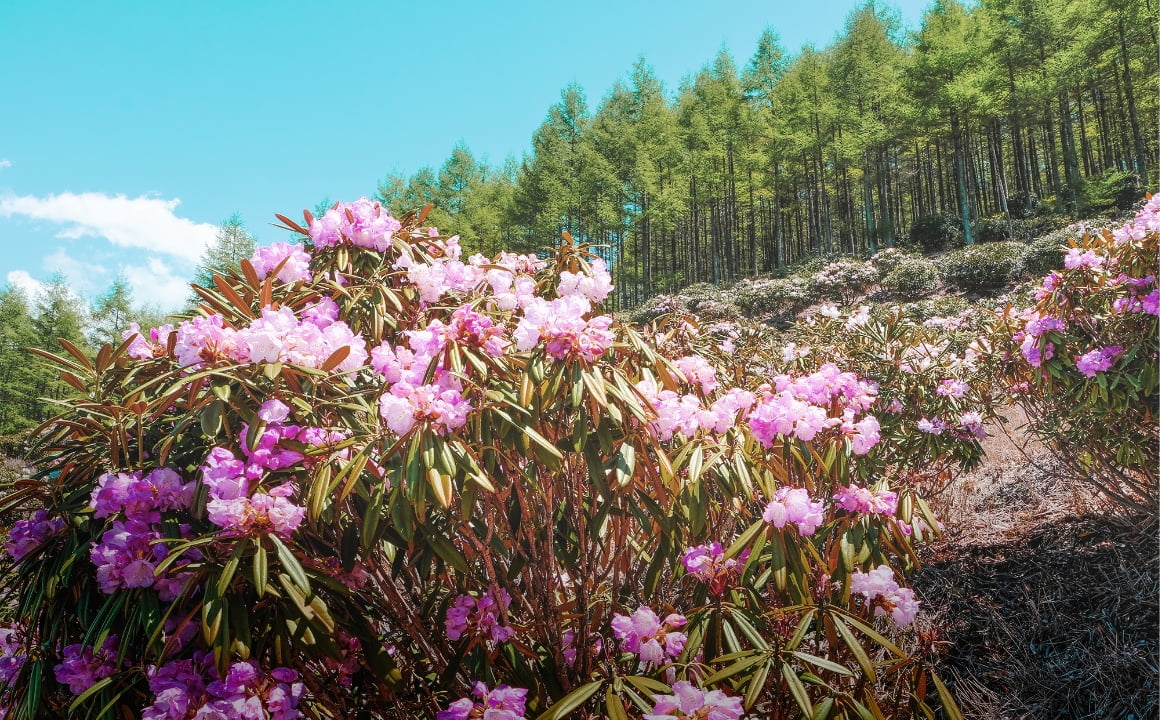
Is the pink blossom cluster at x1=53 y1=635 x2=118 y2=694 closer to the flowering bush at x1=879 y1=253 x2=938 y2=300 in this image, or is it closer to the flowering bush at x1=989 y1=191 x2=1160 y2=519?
the flowering bush at x1=989 y1=191 x2=1160 y2=519

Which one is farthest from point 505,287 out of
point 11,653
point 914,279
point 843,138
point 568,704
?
point 843,138

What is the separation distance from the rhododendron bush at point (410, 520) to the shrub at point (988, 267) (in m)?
11.8

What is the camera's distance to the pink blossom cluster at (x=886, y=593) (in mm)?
1337

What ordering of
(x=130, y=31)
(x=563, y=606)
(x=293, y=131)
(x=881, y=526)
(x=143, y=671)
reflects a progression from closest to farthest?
(x=143, y=671) < (x=881, y=526) < (x=563, y=606) < (x=130, y=31) < (x=293, y=131)

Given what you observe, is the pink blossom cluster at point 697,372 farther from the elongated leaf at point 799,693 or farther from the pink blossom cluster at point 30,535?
the pink blossom cluster at point 30,535

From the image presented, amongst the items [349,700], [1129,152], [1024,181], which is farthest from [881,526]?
[1129,152]

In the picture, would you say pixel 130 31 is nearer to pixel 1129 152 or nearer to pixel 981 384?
pixel 981 384

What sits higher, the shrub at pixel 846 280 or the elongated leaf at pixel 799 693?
the shrub at pixel 846 280

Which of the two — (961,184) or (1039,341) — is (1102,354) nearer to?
(1039,341)

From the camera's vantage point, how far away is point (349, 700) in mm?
1431

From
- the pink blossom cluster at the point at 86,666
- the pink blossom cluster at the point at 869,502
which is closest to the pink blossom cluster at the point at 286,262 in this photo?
the pink blossom cluster at the point at 86,666

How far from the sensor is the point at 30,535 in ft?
4.29

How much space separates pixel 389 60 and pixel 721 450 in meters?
3.16

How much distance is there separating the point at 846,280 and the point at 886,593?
44.8 ft
